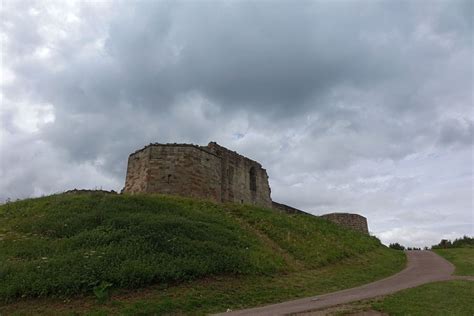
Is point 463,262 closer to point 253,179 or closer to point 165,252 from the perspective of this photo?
point 165,252

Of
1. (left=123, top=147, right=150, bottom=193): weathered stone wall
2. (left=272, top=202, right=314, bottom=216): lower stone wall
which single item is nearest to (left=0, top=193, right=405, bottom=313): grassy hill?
(left=123, top=147, right=150, bottom=193): weathered stone wall

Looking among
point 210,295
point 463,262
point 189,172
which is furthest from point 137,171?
point 463,262

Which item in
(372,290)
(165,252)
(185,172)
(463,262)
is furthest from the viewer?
(185,172)

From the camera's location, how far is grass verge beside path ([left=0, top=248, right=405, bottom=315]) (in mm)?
9000

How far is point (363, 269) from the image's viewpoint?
1573cm

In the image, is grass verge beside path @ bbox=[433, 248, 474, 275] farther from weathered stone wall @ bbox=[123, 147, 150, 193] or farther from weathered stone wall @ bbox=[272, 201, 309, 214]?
weathered stone wall @ bbox=[123, 147, 150, 193]

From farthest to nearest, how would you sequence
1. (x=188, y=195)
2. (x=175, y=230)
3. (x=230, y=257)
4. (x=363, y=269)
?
(x=188, y=195) < (x=363, y=269) < (x=175, y=230) < (x=230, y=257)

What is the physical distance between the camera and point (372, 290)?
11.5 metres

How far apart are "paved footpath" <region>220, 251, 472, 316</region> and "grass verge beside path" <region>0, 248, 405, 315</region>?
55 centimetres

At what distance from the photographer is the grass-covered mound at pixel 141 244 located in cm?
1030

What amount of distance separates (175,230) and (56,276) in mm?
4531

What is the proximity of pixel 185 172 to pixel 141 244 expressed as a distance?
39.6ft

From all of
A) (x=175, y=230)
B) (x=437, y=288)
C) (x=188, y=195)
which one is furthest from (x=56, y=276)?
(x=188, y=195)

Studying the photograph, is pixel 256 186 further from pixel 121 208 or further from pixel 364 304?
pixel 364 304
